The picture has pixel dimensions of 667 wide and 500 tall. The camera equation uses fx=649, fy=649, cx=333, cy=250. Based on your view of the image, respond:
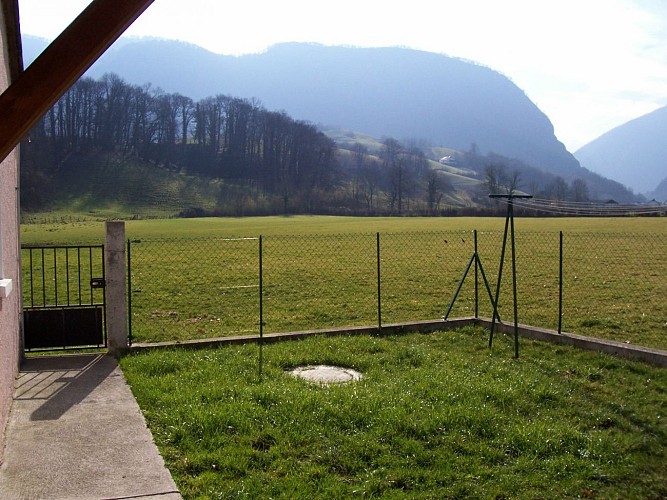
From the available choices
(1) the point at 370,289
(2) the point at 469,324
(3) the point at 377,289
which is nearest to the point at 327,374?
(2) the point at 469,324

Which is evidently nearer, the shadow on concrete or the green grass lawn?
the green grass lawn

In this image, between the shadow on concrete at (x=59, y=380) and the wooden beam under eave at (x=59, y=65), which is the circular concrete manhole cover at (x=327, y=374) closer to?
the shadow on concrete at (x=59, y=380)

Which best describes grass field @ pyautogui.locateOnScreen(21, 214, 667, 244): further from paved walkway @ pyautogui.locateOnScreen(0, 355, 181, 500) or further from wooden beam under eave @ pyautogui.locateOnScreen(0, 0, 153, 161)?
wooden beam under eave @ pyautogui.locateOnScreen(0, 0, 153, 161)

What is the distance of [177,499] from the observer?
14.9ft

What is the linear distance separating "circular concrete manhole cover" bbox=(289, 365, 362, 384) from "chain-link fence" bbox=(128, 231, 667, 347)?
2047 millimetres

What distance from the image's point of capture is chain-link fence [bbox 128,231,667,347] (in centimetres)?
1233

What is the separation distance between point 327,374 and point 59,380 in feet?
10.5

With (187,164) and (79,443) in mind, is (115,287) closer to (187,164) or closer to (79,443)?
(79,443)

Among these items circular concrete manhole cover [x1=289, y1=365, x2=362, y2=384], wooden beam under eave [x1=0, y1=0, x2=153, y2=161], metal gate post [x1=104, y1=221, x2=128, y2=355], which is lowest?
circular concrete manhole cover [x1=289, y1=365, x2=362, y2=384]

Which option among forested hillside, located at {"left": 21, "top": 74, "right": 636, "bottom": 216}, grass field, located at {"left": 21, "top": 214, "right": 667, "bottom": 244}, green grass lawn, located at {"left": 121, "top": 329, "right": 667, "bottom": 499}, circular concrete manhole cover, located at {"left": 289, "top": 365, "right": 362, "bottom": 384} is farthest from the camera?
forested hillside, located at {"left": 21, "top": 74, "right": 636, "bottom": 216}

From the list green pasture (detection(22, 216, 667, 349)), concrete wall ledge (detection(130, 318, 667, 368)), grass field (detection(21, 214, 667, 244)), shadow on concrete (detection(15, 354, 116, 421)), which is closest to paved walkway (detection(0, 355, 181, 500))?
shadow on concrete (detection(15, 354, 116, 421))

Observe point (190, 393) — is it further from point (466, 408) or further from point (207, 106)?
point (207, 106)

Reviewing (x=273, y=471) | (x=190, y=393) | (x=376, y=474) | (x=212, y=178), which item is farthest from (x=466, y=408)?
(x=212, y=178)

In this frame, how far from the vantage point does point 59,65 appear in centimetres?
286
